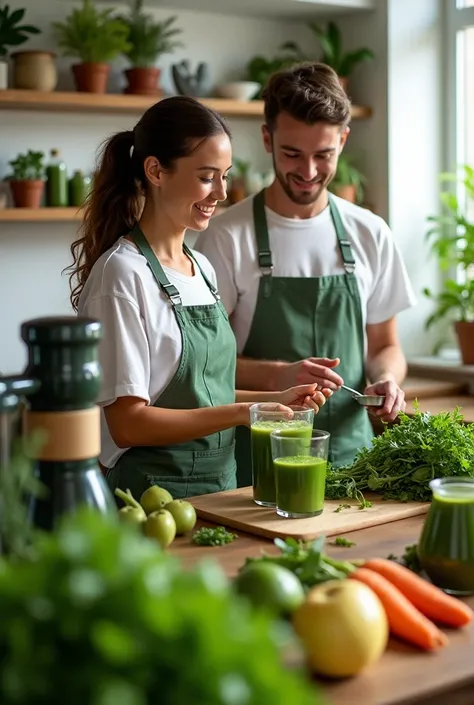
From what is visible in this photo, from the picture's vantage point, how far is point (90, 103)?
4.14m

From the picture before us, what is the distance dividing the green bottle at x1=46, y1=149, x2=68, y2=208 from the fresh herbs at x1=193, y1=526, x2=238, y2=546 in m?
2.60

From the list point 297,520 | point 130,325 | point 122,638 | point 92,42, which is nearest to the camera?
point 122,638

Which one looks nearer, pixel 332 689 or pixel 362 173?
pixel 332 689

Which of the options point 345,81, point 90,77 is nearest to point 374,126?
point 345,81

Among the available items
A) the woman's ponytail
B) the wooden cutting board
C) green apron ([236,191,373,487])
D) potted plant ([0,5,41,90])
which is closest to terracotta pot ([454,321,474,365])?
green apron ([236,191,373,487])

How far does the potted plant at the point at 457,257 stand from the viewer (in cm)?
461

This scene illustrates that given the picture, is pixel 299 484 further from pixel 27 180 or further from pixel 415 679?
pixel 27 180

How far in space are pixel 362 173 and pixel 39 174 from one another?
160cm

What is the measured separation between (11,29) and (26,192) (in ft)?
2.06

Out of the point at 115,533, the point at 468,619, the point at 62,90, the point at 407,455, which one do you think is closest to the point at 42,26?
the point at 62,90

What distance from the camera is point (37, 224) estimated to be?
14.3 feet

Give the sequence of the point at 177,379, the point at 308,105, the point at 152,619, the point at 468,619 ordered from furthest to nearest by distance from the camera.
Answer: the point at 308,105, the point at 177,379, the point at 468,619, the point at 152,619

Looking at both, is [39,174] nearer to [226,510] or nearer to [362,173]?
[362,173]

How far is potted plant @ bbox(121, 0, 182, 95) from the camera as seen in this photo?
13.9ft
